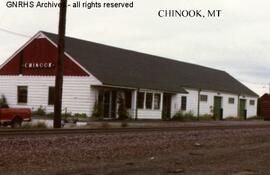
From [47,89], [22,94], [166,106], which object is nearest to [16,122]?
[47,89]

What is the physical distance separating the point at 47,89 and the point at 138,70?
8.29 meters

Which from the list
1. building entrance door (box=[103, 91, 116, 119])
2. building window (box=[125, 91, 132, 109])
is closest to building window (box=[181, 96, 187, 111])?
building window (box=[125, 91, 132, 109])

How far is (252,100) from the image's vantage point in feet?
210

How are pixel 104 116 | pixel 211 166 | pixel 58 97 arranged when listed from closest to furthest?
pixel 211 166
pixel 58 97
pixel 104 116

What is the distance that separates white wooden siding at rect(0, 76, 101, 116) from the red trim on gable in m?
0.43

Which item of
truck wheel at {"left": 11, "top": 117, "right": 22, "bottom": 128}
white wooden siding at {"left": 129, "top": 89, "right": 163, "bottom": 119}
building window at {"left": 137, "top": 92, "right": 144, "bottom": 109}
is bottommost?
truck wheel at {"left": 11, "top": 117, "right": 22, "bottom": 128}

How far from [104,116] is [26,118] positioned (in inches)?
466

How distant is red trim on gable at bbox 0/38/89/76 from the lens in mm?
41812

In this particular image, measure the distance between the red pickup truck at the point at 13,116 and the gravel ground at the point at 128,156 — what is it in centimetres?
931

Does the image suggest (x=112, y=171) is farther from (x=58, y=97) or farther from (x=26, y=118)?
(x=26, y=118)

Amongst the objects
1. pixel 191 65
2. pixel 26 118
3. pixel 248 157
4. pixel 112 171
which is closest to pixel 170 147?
pixel 248 157

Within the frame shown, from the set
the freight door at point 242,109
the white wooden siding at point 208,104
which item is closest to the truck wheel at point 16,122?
the white wooden siding at point 208,104

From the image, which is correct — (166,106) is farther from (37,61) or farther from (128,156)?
(128,156)

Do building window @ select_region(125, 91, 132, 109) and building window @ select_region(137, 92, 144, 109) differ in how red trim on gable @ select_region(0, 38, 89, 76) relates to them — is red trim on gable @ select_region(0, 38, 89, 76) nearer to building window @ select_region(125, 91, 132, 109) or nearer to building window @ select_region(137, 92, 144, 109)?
building window @ select_region(125, 91, 132, 109)
